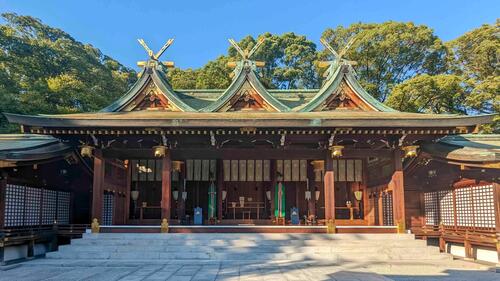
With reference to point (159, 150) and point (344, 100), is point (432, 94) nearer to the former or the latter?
point (344, 100)

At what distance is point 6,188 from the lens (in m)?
13.4

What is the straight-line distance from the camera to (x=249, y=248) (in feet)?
43.9

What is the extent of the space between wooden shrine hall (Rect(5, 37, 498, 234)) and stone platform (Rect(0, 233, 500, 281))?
1.21m

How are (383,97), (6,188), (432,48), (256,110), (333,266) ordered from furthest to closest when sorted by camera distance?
(383,97)
(432,48)
(256,110)
(6,188)
(333,266)

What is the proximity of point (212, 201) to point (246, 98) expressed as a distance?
4.95 metres

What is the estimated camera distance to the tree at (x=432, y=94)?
101ft

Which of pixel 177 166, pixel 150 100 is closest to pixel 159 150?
pixel 177 166

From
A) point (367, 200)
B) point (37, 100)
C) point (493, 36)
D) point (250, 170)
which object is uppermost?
point (493, 36)

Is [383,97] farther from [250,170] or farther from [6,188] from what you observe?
[6,188]

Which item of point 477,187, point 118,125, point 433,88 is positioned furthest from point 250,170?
point 433,88

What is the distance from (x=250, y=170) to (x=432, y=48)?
26.6m

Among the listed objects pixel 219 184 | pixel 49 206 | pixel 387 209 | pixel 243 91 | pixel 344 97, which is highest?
pixel 243 91

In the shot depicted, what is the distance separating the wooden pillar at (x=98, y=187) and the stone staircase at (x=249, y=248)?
821 mm

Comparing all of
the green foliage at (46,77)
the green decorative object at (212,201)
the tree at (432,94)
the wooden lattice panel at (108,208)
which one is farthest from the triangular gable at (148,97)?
the tree at (432,94)
